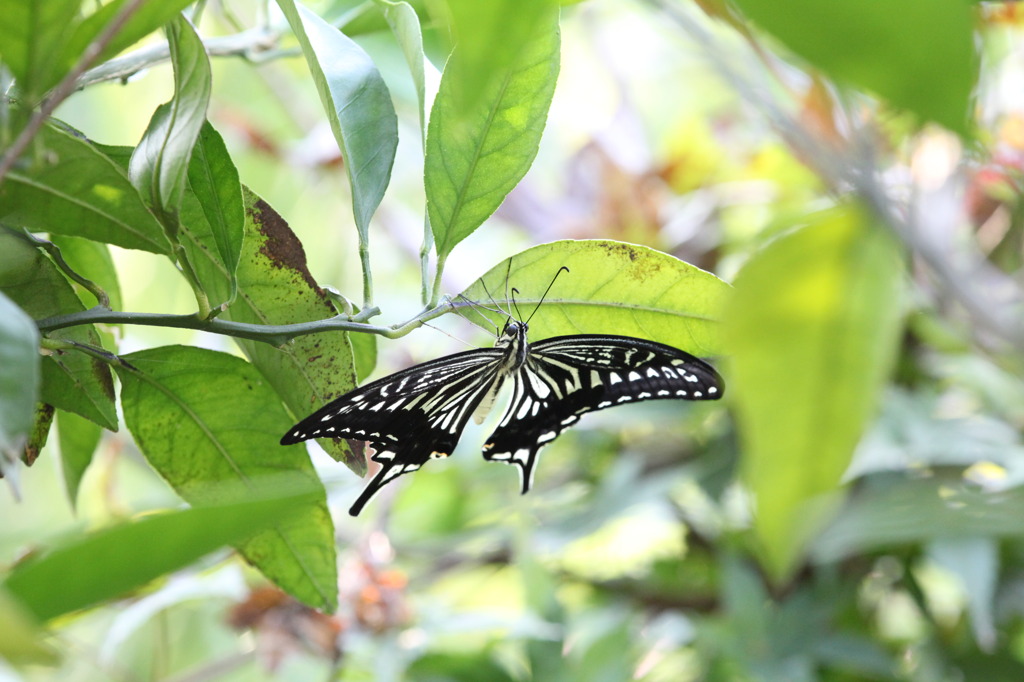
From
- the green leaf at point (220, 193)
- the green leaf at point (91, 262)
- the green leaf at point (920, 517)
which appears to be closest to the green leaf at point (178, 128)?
the green leaf at point (220, 193)

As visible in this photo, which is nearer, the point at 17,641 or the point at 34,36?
the point at 17,641

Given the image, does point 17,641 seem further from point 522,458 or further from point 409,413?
point 522,458

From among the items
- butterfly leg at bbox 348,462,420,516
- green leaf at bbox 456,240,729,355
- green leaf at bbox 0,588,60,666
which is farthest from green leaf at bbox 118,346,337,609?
green leaf at bbox 0,588,60,666

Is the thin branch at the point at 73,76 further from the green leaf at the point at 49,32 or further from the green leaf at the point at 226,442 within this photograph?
the green leaf at the point at 226,442

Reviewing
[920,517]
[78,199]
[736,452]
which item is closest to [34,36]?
[78,199]

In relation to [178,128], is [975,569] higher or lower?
lower

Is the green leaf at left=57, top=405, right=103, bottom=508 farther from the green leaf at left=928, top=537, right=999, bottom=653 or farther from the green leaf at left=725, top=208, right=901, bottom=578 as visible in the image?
A: the green leaf at left=928, top=537, right=999, bottom=653
